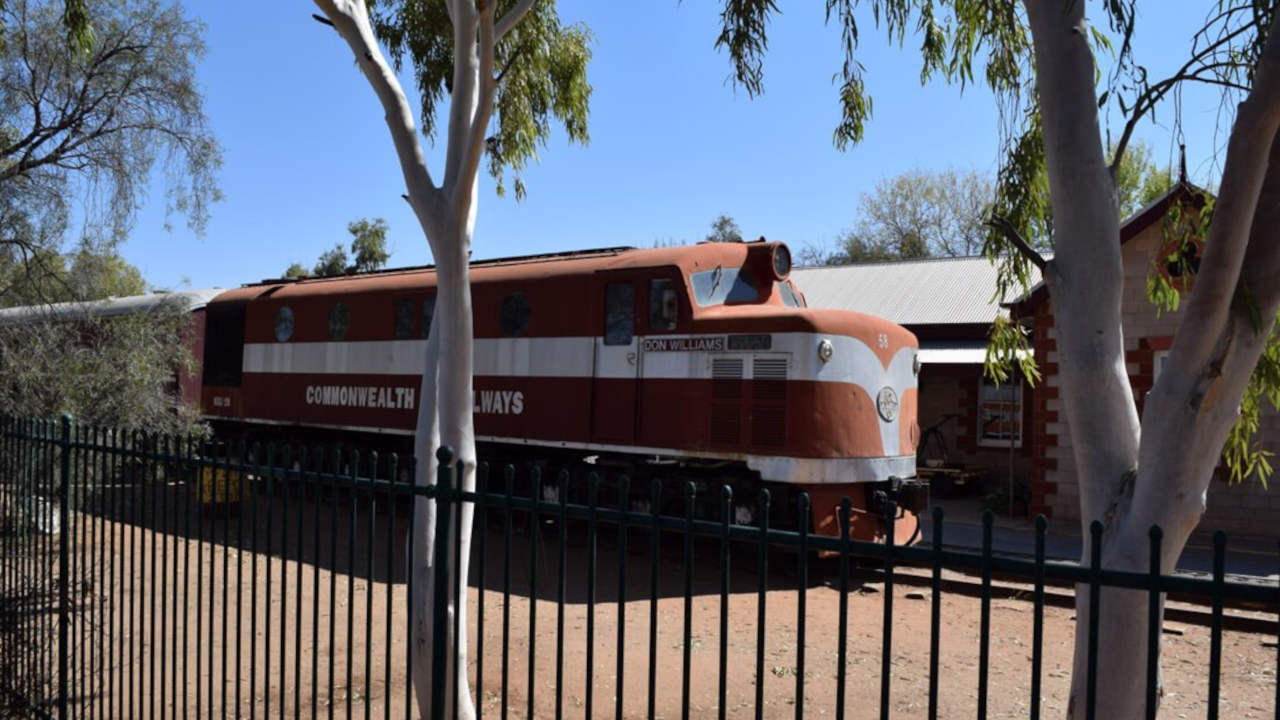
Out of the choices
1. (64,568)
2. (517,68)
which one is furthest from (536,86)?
(64,568)

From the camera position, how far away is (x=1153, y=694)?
2.38 metres

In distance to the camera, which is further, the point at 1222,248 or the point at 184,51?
the point at 184,51

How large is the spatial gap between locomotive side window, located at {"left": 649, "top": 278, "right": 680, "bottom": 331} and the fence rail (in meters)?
1.96

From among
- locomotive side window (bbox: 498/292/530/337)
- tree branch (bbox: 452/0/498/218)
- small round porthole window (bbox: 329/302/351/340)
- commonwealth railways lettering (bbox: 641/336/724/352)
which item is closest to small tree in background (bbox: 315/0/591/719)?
tree branch (bbox: 452/0/498/218)

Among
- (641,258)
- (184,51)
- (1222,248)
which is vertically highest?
(184,51)

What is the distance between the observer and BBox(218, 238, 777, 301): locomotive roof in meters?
11.4

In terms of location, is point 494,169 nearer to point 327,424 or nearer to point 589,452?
point 589,452

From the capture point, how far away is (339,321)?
1534 centimetres

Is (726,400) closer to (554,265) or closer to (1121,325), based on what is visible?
(554,265)

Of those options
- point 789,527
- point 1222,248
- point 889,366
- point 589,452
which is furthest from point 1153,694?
point 589,452

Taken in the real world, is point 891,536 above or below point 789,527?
above

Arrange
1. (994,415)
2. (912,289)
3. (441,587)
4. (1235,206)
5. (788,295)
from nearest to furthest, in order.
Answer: (1235,206), (441,587), (788,295), (994,415), (912,289)

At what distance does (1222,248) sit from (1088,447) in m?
0.85

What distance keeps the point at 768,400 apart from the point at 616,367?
6.70 ft
